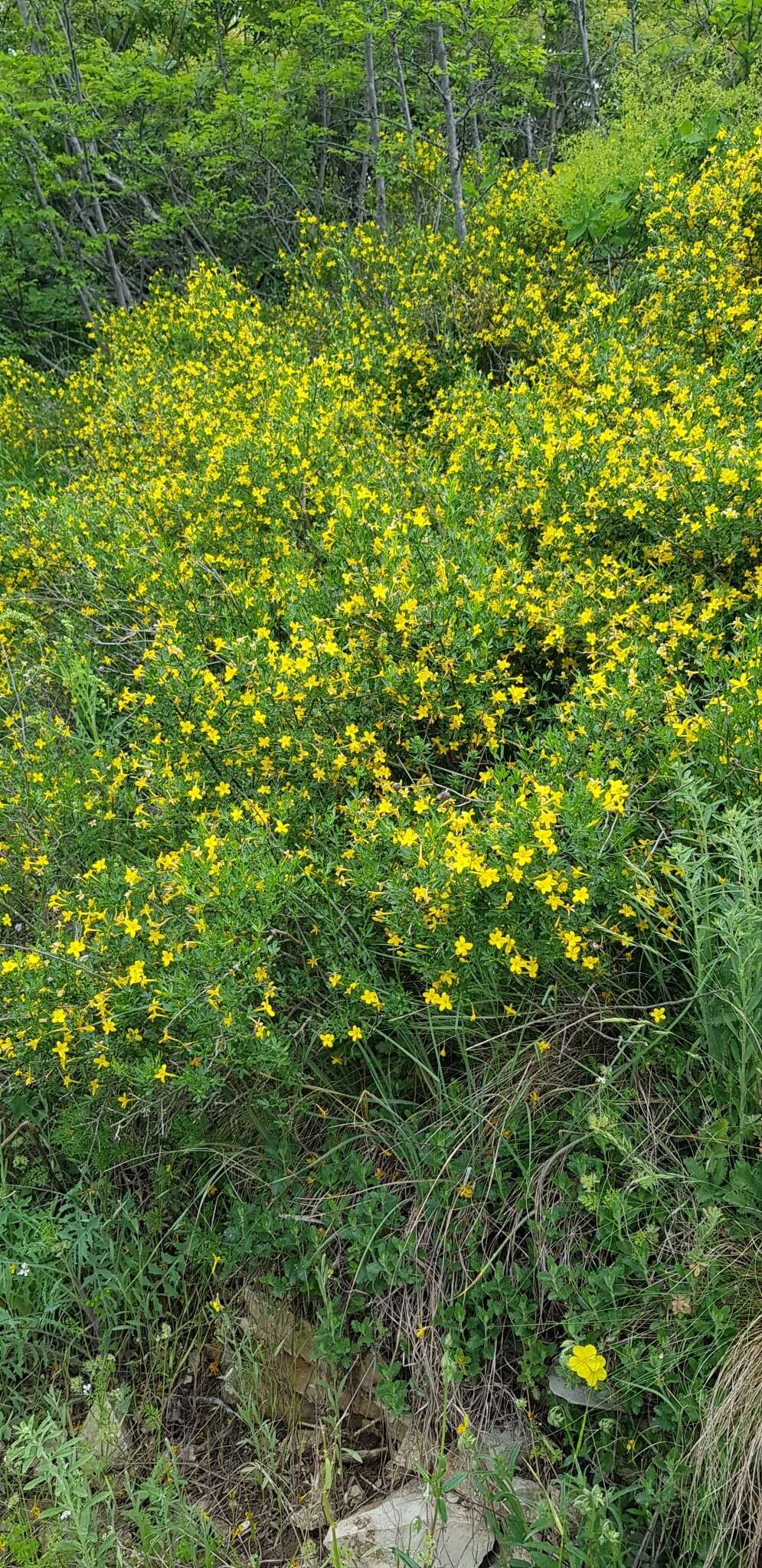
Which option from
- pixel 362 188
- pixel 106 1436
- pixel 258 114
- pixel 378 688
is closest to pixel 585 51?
pixel 362 188

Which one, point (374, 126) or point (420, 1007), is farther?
point (374, 126)

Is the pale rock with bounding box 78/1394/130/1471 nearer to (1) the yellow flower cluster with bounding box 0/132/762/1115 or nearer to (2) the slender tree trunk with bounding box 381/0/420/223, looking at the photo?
(1) the yellow flower cluster with bounding box 0/132/762/1115

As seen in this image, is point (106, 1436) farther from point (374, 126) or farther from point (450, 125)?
point (374, 126)

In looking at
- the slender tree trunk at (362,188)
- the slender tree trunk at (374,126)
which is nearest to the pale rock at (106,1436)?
the slender tree trunk at (374,126)

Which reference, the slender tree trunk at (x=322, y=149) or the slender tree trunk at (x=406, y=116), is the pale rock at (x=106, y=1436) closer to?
the slender tree trunk at (x=406, y=116)

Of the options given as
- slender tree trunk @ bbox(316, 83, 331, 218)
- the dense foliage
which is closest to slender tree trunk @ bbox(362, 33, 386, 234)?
the dense foliage

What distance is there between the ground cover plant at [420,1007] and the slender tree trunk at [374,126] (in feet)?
13.4

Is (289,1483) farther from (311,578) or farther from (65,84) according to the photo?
(65,84)

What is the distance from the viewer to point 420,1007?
224 centimetres

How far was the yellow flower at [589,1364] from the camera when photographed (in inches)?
60.7

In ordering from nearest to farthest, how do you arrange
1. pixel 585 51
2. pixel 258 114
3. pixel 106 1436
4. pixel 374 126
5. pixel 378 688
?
pixel 106 1436 < pixel 378 688 < pixel 374 126 < pixel 258 114 < pixel 585 51

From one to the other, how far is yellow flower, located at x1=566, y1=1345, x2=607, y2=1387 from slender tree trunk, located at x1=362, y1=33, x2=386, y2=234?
6.67 metres

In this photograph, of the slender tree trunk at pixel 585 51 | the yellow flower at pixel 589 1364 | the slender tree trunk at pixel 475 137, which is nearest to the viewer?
the yellow flower at pixel 589 1364

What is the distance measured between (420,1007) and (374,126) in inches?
258
